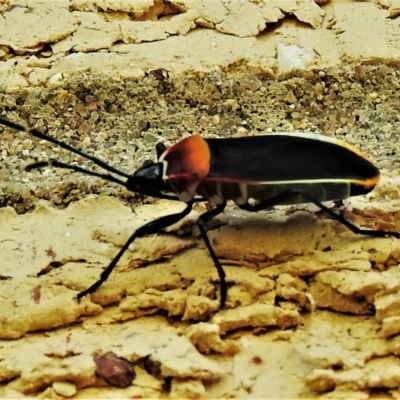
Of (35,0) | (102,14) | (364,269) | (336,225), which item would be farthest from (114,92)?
(364,269)

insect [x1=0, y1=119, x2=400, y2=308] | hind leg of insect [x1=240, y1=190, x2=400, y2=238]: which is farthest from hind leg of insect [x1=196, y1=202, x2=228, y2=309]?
hind leg of insect [x1=240, y1=190, x2=400, y2=238]

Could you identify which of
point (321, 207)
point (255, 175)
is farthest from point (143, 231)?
point (321, 207)

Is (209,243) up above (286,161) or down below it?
below

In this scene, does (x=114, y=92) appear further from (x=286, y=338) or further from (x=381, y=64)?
(x=286, y=338)

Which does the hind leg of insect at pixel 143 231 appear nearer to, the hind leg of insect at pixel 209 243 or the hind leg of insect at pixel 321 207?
the hind leg of insect at pixel 209 243

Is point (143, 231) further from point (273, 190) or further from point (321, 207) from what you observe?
point (321, 207)
